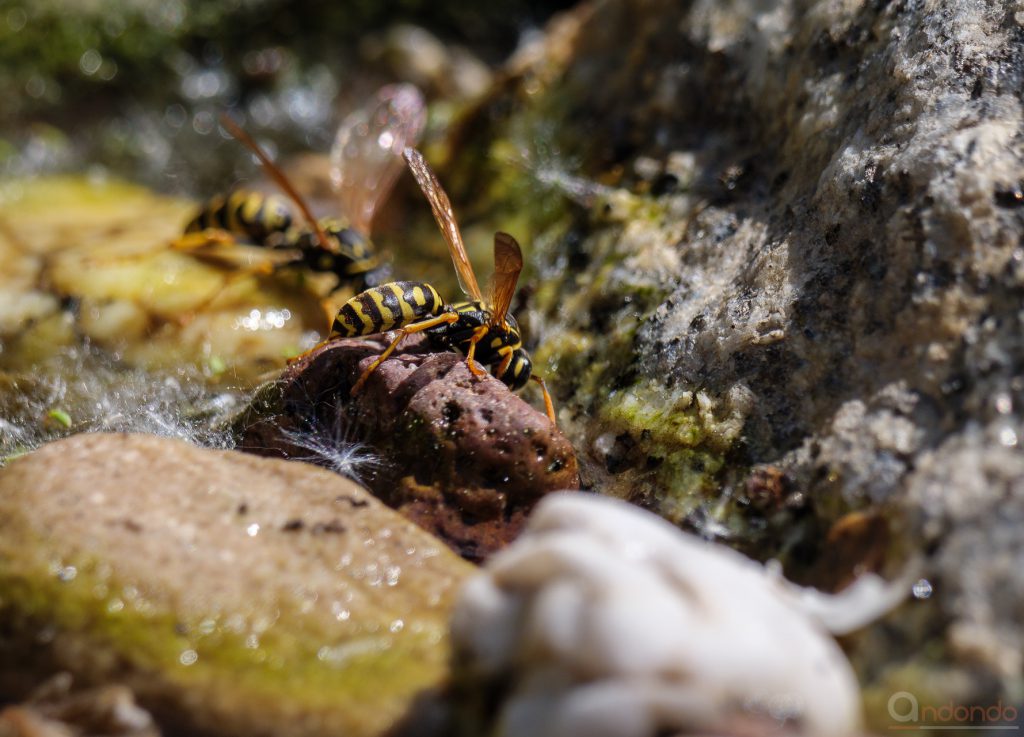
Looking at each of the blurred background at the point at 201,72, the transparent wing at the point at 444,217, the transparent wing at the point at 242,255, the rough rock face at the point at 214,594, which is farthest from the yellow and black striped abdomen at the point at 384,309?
the blurred background at the point at 201,72

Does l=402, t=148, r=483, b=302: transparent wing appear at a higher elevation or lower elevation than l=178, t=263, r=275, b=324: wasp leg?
higher

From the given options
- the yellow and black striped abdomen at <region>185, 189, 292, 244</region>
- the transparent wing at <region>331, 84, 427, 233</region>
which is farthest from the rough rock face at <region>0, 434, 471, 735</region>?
the transparent wing at <region>331, 84, 427, 233</region>

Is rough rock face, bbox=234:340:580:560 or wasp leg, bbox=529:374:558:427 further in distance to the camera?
wasp leg, bbox=529:374:558:427

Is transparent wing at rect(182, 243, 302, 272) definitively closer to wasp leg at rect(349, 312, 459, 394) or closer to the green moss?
wasp leg at rect(349, 312, 459, 394)

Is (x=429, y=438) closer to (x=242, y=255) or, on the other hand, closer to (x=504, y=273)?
(x=504, y=273)

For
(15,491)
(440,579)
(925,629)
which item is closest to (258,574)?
(440,579)

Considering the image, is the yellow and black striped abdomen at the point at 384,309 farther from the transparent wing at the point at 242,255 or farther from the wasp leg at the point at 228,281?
the transparent wing at the point at 242,255

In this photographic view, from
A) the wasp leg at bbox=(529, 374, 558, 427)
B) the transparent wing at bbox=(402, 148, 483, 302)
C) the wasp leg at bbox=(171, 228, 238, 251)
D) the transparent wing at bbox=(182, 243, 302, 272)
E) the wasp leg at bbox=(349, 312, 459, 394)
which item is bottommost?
the transparent wing at bbox=(182, 243, 302, 272)
